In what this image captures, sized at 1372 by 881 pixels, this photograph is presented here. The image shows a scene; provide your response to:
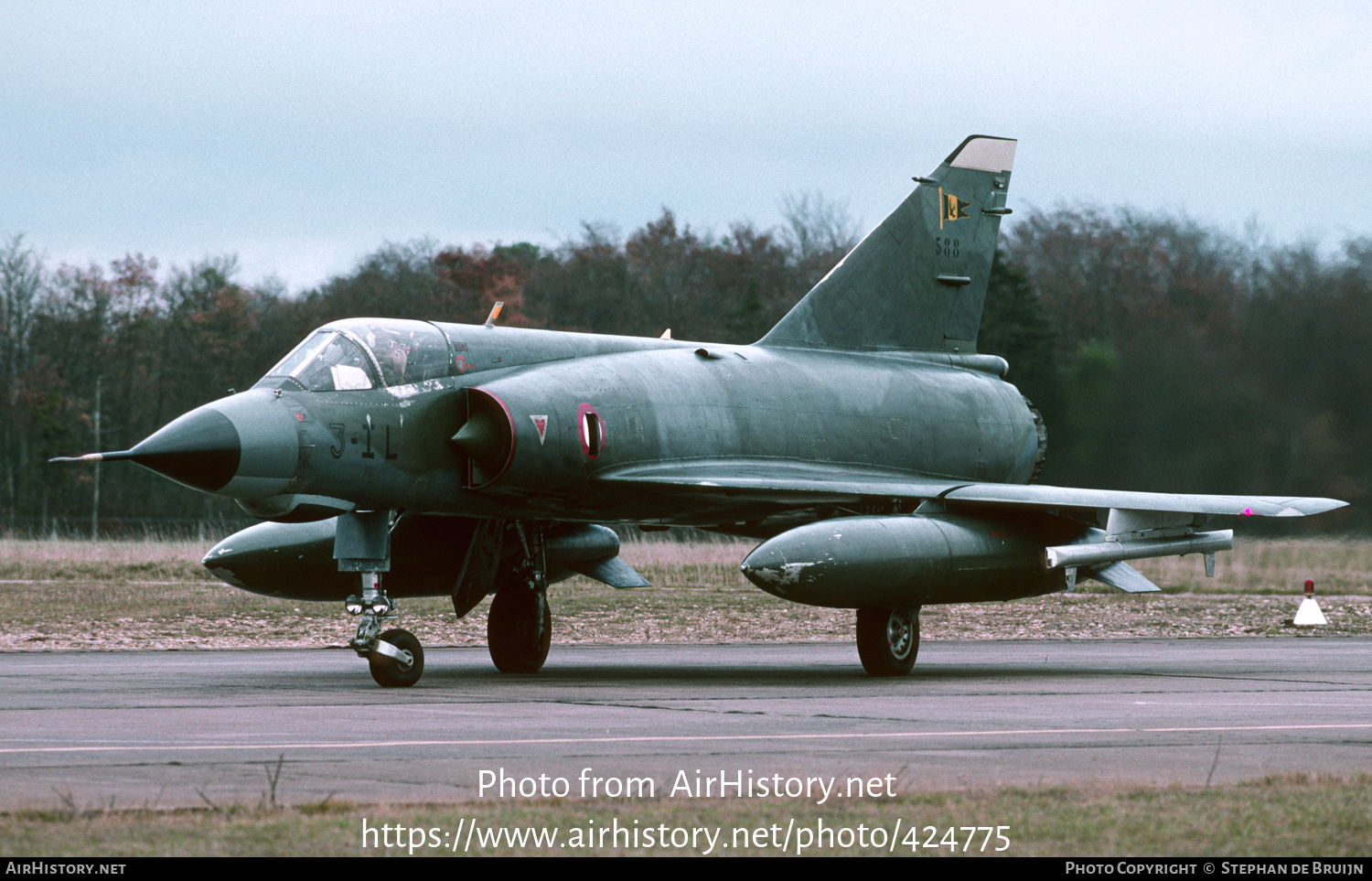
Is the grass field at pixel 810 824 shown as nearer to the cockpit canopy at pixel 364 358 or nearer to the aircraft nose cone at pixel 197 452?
the aircraft nose cone at pixel 197 452

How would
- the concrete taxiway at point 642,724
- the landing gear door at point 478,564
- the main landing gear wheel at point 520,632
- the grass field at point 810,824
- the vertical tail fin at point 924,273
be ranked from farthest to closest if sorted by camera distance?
1. the vertical tail fin at point 924,273
2. the main landing gear wheel at point 520,632
3. the landing gear door at point 478,564
4. the concrete taxiway at point 642,724
5. the grass field at point 810,824

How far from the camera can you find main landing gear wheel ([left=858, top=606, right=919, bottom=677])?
15.0 meters

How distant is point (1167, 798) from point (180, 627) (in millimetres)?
15404

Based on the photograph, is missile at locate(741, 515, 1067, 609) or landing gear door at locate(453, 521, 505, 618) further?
landing gear door at locate(453, 521, 505, 618)

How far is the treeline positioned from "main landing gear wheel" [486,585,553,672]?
12469 mm

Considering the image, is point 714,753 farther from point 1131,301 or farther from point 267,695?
point 1131,301

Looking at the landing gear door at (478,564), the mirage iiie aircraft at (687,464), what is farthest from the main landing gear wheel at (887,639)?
the landing gear door at (478,564)

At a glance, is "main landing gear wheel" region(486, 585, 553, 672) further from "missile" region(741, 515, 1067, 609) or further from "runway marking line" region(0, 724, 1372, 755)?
"runway marking line" region(0, 724, 1372, 755)

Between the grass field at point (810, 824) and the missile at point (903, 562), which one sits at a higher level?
the missile at point (903, 562)

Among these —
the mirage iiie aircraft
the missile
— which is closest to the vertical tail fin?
the mirage iiie aircraft

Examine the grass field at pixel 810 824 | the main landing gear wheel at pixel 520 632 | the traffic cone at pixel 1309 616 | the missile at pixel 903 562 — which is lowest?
the traffic cone at pixel 1309 616

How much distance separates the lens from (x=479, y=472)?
1415 cm

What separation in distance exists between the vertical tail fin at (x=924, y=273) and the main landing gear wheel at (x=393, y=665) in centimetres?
560

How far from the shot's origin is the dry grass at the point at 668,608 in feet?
66.1
